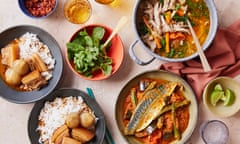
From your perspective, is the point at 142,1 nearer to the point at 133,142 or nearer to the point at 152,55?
the point at 152,55

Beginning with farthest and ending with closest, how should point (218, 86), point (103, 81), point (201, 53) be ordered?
point (103, 81), point (218, 86), point (201, 53)


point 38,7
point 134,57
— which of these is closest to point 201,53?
point 134,57

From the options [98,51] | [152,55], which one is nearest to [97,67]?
[98,51]

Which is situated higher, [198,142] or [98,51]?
[98,51]

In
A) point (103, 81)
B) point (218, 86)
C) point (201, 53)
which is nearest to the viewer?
point (201, 53)

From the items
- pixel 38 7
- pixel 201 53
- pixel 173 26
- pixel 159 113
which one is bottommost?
pixel 159 113

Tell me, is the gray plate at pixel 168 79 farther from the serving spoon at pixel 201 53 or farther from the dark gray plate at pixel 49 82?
the dark gray plate at pixel 49 82

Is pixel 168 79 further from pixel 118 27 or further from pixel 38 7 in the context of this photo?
pixel 38 7

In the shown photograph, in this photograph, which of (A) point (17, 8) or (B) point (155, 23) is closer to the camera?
(B) point (155, 23)
